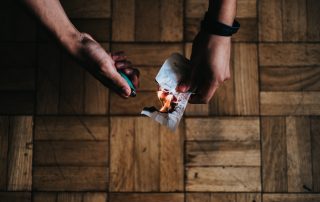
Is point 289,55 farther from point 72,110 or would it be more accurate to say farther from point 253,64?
point 72,110

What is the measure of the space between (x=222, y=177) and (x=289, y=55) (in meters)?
0.44

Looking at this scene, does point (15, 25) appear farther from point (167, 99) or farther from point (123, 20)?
point (167, 99)

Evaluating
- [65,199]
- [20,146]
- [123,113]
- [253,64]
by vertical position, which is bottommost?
[65,199]

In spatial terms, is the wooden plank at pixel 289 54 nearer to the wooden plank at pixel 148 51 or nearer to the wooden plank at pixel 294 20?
the wooden plank at pixel 294 20

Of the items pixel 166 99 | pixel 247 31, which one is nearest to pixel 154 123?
pixel 166 99

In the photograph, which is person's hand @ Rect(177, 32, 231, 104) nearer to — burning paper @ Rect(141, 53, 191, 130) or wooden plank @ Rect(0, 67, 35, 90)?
burning paper @ Rect(141, 53, 191, 130)

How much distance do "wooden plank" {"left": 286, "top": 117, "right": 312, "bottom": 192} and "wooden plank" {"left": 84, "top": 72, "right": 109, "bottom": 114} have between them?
580mm

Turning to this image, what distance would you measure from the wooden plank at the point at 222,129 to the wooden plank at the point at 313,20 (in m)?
0.33

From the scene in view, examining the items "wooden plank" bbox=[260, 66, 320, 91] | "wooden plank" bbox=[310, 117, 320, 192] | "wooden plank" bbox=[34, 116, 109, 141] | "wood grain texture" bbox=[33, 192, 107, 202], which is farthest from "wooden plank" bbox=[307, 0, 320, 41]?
"wood grain texture" bbox=[33, 192, 107, 202]

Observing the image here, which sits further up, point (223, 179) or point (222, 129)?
point (222, 129)

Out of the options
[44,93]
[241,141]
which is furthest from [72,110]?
[241,141]

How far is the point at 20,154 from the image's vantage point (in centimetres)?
110

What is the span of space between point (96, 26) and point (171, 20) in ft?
0.80

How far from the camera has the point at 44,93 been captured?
1.12 meters
